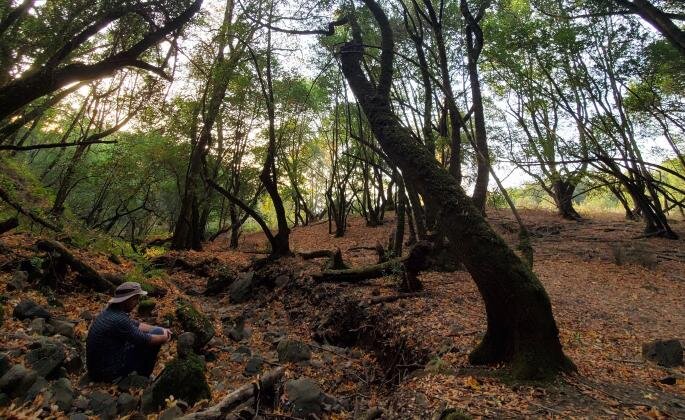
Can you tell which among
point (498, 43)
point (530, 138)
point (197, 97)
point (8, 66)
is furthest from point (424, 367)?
point (530, 138)

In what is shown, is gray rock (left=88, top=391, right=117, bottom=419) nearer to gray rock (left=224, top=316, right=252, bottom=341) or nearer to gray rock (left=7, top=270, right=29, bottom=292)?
gray rock (left=224, top=316, right=252, bottom=341)

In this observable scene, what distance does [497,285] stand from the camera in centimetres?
414

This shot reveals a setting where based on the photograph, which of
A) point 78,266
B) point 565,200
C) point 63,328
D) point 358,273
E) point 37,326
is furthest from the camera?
point 565,200

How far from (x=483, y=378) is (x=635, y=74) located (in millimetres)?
14554

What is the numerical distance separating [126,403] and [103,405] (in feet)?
0.66

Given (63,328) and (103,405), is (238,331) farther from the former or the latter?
(103,405)

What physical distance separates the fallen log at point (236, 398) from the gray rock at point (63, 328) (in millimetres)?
3000

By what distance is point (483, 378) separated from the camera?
13.5 feet

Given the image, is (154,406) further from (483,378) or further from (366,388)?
(483,378)

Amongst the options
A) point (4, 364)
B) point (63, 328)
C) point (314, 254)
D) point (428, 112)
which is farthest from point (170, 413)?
point (428, 112)

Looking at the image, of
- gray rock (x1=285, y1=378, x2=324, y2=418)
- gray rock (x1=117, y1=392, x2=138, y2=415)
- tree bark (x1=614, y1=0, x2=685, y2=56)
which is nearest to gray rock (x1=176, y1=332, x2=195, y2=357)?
gray rock (x1=117, y1=392, x2=138, y2=415)

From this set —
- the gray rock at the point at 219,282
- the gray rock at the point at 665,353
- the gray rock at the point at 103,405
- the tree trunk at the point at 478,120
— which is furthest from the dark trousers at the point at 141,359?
the tree trunk at the point at 478,120

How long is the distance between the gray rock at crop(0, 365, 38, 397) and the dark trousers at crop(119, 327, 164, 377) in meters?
0.91

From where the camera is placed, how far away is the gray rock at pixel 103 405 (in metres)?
3.76
